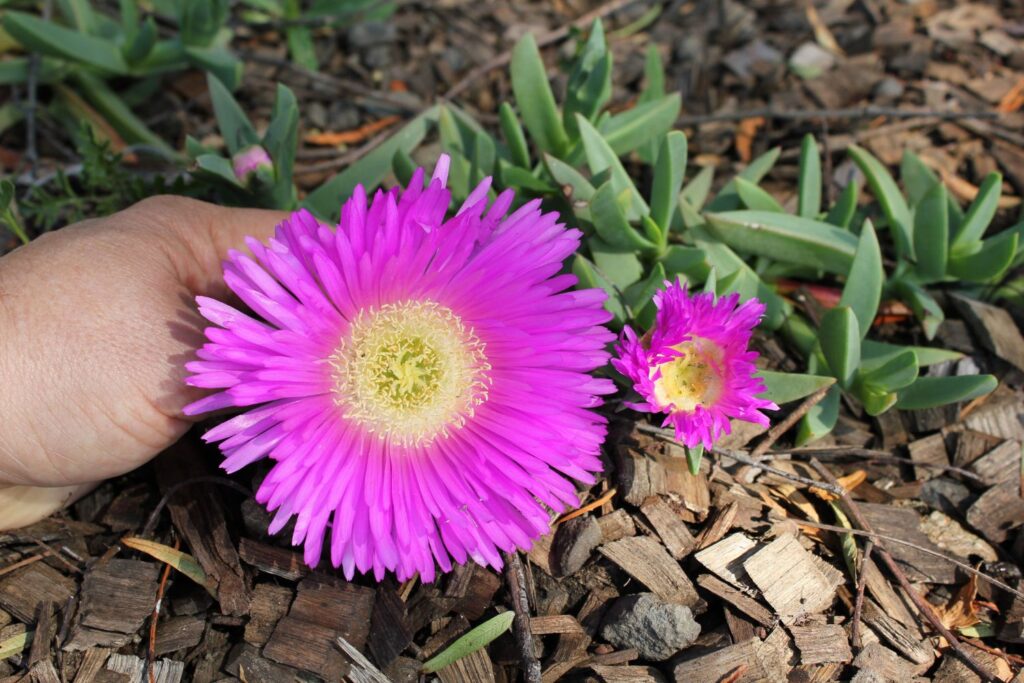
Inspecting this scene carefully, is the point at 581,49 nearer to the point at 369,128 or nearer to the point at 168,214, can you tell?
the point at 369,128

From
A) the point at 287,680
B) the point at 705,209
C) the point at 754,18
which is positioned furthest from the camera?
the point at 754,18

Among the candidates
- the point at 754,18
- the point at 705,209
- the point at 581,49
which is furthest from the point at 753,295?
the point at 754,18

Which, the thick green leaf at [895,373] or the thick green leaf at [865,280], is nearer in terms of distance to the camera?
the thick green leaf at [895,373]

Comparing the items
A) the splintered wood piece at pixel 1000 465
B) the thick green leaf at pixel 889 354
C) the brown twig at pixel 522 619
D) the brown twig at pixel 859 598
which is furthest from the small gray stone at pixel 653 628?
A: the splintered wood piece at pixel 1000 465

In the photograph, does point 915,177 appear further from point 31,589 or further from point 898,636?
point 31,589

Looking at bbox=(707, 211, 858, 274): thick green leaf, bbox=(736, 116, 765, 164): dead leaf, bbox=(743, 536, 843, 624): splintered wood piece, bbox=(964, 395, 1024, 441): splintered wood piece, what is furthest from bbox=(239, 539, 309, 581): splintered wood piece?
bbox=(736, 116, 765, 164): dead leaf

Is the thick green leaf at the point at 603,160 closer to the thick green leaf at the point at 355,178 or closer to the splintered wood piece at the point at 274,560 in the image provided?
the thick green leaf at the point at 355,178
